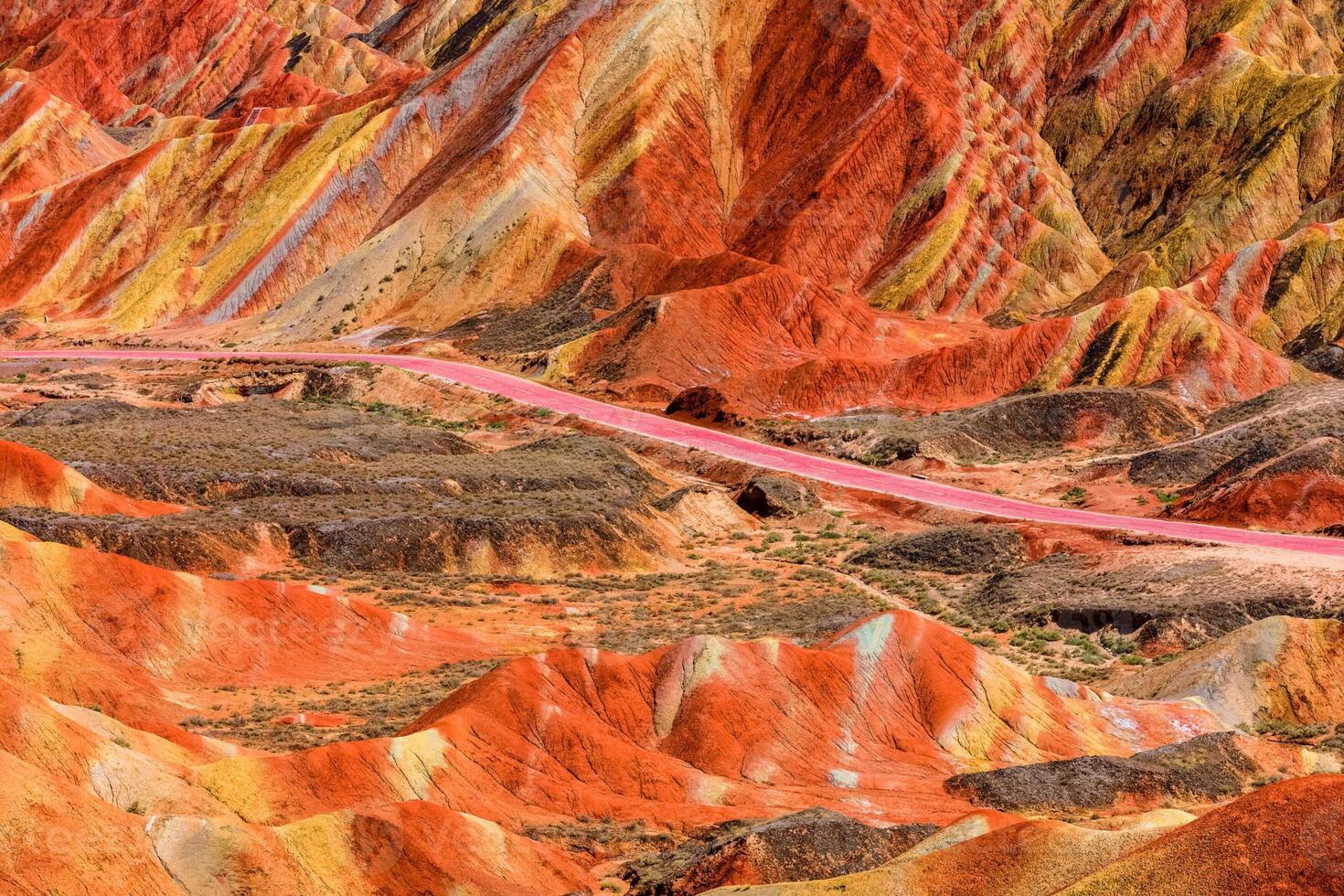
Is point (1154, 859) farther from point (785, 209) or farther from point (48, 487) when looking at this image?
point (785, 209)

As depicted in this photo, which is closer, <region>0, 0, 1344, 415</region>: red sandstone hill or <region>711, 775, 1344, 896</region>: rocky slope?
<region>711, 775, 1344, 896</region>: rocky slope

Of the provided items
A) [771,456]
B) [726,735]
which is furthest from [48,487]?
[771,456]

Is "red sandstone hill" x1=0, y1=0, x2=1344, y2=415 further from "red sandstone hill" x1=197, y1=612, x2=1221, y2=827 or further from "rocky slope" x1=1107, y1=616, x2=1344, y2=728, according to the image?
"red sandstone hill" x1=197, y1=612, x2=1221, y2=827

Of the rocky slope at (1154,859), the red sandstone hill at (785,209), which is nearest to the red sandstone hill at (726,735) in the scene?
the rocky slope at (1154,859)

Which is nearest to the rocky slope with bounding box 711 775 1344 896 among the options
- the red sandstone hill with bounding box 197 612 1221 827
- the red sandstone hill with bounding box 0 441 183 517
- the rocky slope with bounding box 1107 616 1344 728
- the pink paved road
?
the red sandstone hill with bounding box 197 612 1221 827

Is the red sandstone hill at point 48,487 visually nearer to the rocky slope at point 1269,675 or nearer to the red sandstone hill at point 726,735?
the red sandstone hill at point 726,735

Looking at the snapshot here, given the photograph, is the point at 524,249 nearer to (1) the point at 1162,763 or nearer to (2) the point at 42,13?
(1) the point at 1162,763
